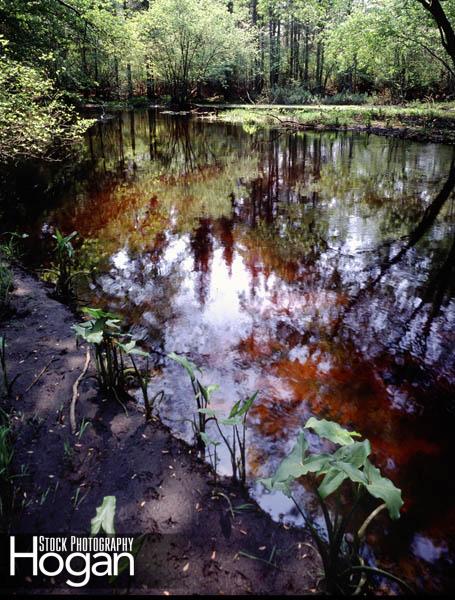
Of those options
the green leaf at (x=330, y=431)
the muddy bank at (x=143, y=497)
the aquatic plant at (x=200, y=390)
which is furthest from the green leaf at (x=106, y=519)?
the green leaf at (x=330, y=431)

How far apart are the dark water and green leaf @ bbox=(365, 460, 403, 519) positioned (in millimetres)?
823

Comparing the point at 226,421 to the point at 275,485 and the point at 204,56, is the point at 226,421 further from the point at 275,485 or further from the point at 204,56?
the point at 204,56

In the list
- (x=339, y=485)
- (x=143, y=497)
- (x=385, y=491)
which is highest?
(x=385, y=491)

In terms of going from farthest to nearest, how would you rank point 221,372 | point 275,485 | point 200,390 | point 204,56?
point 204,56, point 221,372, point 200,390, point 275,485

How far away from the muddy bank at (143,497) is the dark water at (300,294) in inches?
12.8

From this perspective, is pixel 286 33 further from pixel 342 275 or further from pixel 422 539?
pixel 422 539

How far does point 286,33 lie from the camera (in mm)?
43125

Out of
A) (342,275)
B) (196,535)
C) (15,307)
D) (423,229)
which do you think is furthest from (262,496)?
(423,229)

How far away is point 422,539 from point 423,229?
21.0 ft

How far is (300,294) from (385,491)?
12.2 ft

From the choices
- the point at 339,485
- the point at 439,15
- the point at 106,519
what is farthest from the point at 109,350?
the point at 439,15

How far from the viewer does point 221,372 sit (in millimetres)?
3783

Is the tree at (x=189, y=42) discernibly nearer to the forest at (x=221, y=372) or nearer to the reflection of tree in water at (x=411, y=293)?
the forest at (x=221, y=372)

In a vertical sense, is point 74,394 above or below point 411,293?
below
